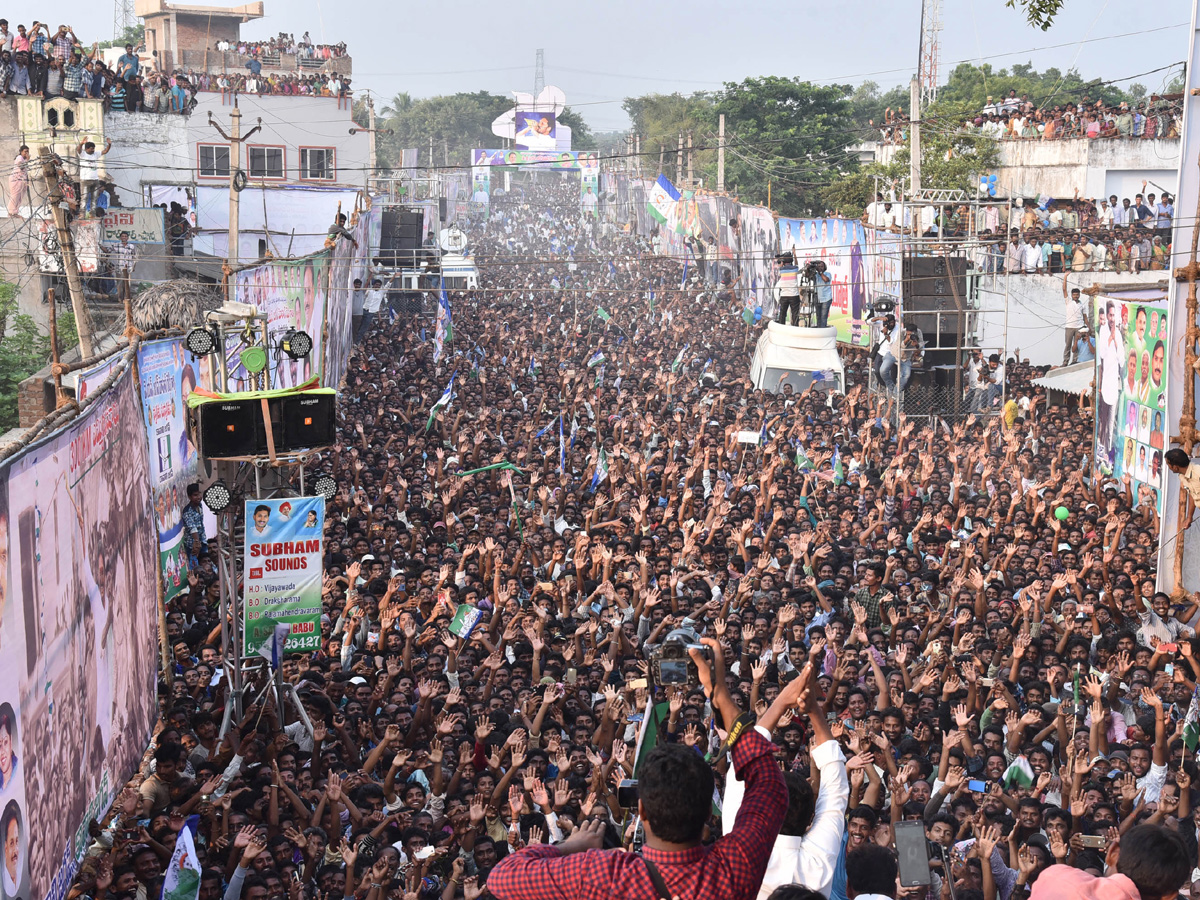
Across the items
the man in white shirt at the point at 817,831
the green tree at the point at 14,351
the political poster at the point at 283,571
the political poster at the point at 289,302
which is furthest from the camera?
the green tree at the point at 14,351

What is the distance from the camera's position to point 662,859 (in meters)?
3.15

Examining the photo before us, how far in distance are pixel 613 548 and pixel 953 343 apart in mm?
10935

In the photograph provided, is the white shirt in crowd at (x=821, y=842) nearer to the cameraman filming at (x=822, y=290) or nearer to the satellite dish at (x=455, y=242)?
the cameraman filming at (x=822, y=290)

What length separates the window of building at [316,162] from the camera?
37.2 metres

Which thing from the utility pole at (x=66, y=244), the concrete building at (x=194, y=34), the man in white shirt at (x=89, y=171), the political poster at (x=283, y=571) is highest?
the concrete building at (x=194, y=34)

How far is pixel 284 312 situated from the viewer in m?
16.9

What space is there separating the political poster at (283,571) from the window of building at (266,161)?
28421mm

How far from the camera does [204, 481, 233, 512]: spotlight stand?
26.9 ft

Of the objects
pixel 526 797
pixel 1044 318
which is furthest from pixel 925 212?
pixel 526 797

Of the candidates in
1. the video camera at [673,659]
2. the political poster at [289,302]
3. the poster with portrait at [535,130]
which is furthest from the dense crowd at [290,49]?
the poster with portrait at [535,130]

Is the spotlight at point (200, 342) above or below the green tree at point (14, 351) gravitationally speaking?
above

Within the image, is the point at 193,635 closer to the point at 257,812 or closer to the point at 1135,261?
the point at 257,812

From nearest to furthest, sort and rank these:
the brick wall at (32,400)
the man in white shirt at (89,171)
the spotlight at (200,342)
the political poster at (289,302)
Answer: the spotlight at (200,342) → the brick wall at (32,400) → the political poster at (289,302) → the man in white shirt at (89,171)

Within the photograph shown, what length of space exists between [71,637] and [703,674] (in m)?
3.83
